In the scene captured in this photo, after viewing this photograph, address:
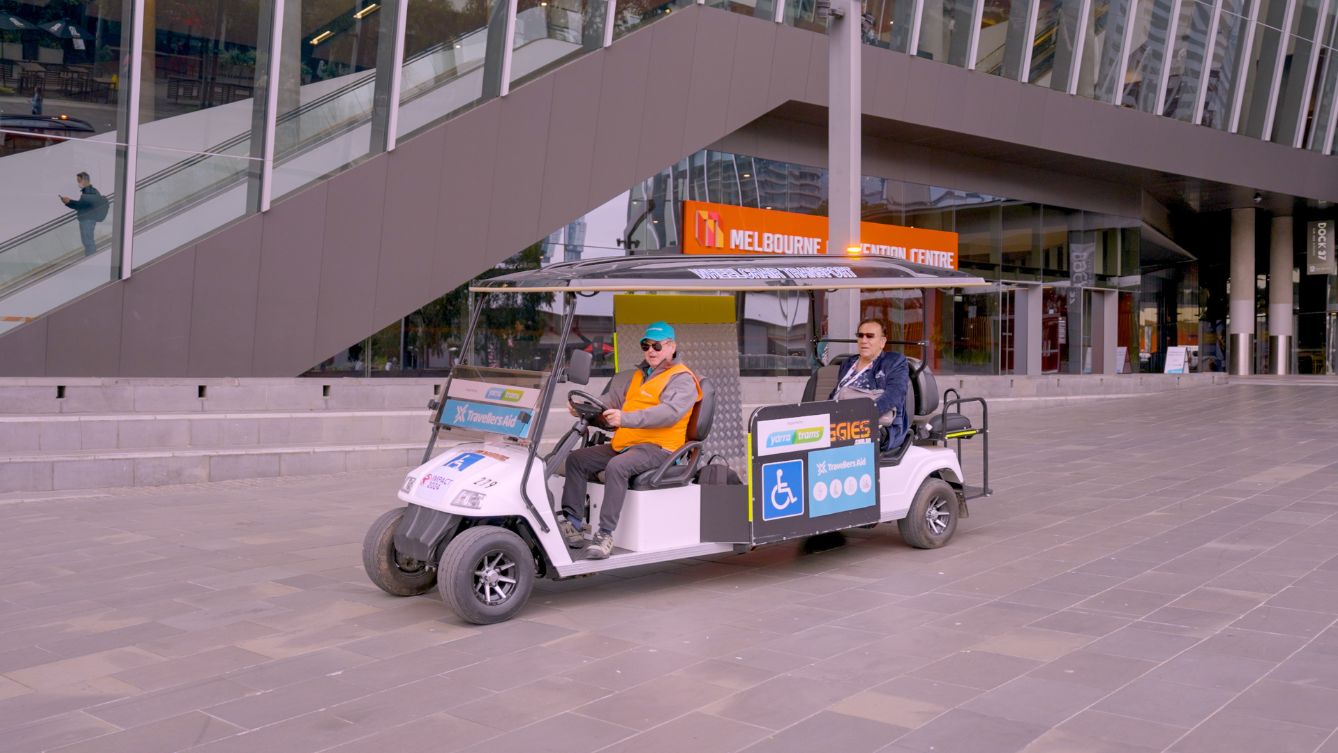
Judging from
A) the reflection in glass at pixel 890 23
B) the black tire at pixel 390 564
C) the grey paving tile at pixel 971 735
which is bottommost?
the grey paving tile at pixel 971 735

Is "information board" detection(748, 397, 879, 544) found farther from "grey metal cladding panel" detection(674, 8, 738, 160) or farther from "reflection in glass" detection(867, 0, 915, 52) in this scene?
"reflection in glass" detection(867, 0, 915, 52)

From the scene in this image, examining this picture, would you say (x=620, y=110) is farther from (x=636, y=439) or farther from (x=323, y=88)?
(x=636, y=439)

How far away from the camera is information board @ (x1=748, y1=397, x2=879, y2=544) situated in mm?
6742

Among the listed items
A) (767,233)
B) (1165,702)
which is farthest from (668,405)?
(767,233)

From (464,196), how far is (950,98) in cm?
1140

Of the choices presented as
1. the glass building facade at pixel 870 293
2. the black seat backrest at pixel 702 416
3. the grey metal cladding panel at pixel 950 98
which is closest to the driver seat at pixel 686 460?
the black seat backrest at pixel 702 416

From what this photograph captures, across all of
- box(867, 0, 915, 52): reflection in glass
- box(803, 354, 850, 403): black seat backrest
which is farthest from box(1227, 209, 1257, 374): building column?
box(803, 354, 850, 403): black seat backrest

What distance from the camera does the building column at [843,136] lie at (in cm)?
1080

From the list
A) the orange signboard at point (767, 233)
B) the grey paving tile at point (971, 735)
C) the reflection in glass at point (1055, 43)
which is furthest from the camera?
the reflection in glass at point (1055, 43)

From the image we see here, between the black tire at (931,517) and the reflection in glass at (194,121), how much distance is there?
10.4m

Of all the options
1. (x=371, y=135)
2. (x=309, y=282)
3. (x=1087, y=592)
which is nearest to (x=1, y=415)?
(x=309, y=282)

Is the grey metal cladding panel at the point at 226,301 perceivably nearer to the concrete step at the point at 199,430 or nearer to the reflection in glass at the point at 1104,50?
the concrete step at the point at 199,430

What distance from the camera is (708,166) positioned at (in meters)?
20.5

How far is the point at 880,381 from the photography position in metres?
7.96
